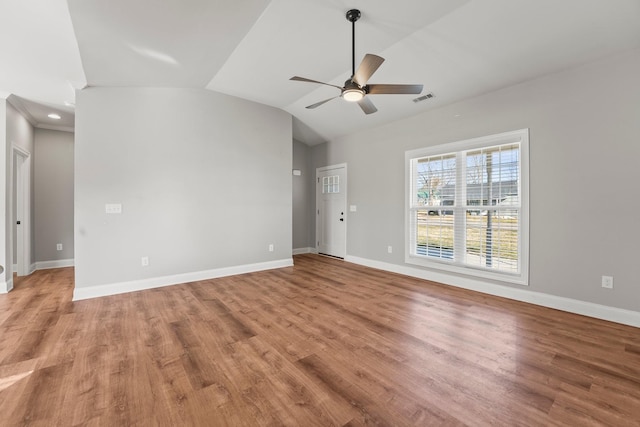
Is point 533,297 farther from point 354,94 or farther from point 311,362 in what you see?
point 354,94

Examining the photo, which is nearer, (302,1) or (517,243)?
(302,1)

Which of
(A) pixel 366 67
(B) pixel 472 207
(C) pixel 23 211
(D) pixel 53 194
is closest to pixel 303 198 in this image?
(B) pixel 472 207

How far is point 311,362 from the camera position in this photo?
208cm

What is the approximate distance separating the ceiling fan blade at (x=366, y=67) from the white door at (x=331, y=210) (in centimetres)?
346

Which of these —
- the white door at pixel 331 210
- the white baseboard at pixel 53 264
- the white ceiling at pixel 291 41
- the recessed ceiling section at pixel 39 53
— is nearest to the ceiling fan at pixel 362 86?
the white ceiling at pixel 291 41

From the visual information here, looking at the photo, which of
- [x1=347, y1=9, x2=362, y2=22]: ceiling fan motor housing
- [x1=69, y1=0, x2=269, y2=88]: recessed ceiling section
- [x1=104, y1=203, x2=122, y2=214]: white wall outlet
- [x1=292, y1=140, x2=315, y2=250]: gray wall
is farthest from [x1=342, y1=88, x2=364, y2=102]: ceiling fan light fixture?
[x1=292, y1=140, x2=315, y2=250]: gray wall

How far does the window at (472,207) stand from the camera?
11.4ft

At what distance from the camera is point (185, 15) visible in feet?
8.19

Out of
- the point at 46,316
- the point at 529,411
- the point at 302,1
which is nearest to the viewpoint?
the point at 529,411

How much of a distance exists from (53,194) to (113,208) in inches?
105

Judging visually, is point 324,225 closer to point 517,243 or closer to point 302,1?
point 517,243

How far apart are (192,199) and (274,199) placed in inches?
56.3

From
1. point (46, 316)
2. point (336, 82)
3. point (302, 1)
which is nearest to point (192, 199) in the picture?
point (46, 316)

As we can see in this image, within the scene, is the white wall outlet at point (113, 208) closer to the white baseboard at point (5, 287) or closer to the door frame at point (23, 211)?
the white baseboard at point (5, 287)
